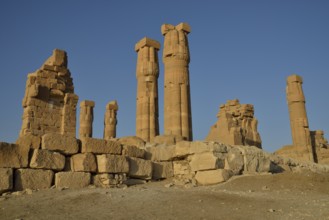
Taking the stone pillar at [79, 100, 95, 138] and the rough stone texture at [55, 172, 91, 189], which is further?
the stone pillar at [79, 100, 95, 138]

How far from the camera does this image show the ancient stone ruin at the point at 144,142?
737 cm

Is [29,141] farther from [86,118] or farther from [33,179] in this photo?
[86,118]

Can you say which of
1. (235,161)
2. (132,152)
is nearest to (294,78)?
(235,161)

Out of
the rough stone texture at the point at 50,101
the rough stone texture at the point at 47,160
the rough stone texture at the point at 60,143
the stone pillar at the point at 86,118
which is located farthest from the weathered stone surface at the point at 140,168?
the stone pillar at the point at 86,118

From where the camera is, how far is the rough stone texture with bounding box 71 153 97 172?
25.4 ft

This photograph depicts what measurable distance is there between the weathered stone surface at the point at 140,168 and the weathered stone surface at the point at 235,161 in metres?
2.18

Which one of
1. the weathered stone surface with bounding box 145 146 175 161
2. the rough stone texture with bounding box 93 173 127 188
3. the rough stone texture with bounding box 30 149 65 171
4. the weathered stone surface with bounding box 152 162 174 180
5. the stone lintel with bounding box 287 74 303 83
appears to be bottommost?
the rough stone texture with bounding box 93 173 127 188

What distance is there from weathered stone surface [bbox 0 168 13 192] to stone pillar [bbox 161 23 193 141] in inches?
476

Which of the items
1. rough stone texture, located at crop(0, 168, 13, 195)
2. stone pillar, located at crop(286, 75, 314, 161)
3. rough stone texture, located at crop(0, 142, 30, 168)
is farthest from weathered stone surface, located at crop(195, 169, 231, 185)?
stone pillar, located at crop(286, 75, 314, 161)

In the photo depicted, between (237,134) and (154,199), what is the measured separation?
47.6 feet

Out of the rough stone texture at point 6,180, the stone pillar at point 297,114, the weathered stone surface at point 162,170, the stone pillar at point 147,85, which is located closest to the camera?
the rough stone texture at point 6,180

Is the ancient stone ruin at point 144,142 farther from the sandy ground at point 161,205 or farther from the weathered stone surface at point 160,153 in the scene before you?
the sandy ground at point 161,205

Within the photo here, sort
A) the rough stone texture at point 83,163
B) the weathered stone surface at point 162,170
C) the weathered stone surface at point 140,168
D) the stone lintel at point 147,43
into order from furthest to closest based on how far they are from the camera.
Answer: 1. the stone lintel at point 147,43
2. the weathered stone surface at point 162,170
3. the weathered stone surface at point 140,168
4. the rough stone texture at point 83,163

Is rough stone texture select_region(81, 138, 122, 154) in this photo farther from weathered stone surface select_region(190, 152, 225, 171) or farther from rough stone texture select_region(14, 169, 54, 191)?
weathered stone surface select_region(190, 152, 225, 171)
